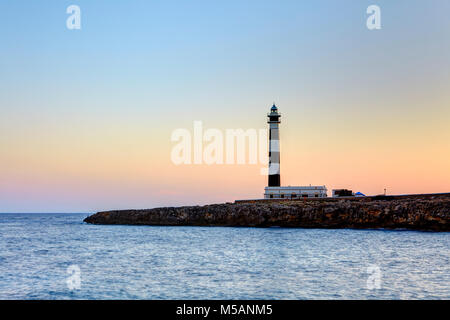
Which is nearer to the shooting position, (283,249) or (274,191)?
(283,249)

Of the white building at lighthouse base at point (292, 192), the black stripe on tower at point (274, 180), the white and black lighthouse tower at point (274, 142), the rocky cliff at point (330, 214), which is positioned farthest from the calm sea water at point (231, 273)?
the black stripe on tower at point (274, 180)

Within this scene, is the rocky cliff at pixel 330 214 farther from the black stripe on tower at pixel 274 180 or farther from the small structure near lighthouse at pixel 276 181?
the black stripe on tower at pixel 274 180

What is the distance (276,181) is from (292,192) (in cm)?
345

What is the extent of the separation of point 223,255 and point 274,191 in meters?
52.7

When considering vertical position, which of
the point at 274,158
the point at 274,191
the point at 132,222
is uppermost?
the point at 274,158

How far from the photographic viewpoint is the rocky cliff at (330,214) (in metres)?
59.3

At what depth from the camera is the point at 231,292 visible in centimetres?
1825

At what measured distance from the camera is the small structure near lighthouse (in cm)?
8062

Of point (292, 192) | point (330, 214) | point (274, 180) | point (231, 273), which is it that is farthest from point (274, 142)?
point (231, 273)

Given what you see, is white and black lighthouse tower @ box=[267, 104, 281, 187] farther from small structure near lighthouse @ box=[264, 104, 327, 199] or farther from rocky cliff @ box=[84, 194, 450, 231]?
rocky cliff @ box=[84, 194, 450, 231]
